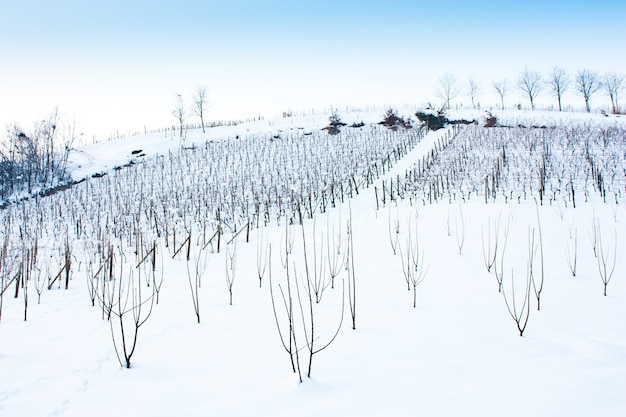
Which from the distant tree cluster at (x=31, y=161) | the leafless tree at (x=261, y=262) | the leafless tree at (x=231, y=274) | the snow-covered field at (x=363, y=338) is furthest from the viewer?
the distant tree cluster at (x=31, y=161)

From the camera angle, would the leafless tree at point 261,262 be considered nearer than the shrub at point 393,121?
Yes

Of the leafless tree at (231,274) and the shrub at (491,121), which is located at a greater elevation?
the shrub at (491,121)

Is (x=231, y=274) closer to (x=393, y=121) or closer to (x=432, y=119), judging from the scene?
(x=432, y=119)

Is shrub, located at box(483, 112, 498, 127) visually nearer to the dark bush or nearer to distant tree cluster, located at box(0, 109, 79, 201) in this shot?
the dark bush

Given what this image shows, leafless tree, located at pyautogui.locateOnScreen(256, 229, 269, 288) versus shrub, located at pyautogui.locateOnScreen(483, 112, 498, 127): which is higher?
shrub, located at pyautogui.locateOnScreen(483, 112, 498, 127)

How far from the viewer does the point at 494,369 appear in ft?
7.77

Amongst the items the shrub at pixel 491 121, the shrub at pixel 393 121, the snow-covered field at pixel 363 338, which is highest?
the shrub at pixel 393 121

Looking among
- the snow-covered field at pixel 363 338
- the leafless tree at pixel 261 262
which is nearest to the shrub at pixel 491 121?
the snow-covered field at pixel 363 338

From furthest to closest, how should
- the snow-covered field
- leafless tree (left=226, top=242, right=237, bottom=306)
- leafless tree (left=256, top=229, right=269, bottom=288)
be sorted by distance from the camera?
leafless tree (left=256, top=229, right=269, bottom=288)
leafless tree (left=226, top=242, right=237, bottom=306)
the snow-covered field

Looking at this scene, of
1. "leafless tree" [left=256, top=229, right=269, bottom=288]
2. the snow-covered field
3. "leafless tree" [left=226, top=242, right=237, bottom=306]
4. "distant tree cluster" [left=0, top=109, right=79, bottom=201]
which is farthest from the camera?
"distant tree cluster" [left=0, top=109, right=79, bottom=201]

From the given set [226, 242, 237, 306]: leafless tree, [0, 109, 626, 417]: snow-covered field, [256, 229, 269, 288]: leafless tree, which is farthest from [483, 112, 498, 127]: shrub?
[226, 242, 237, 306]: leafless tree

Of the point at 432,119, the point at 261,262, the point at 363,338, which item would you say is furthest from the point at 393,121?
the point at 363,338

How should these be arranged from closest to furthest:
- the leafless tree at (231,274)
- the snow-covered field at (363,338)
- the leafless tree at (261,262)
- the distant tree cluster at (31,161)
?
the snow-covered field at (363,338)
the leafless tree at (231,274)
the leafless tree at (261,262)
the distant tree cluster at (31,161)

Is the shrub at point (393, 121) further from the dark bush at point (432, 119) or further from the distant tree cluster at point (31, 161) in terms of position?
the distant tree cluster at point (31, 161)
